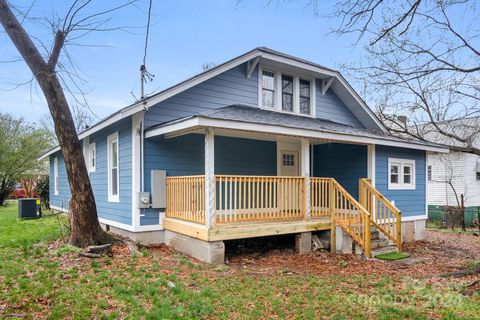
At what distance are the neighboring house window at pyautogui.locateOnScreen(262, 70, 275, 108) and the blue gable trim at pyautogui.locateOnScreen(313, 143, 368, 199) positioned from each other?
8.04 feet

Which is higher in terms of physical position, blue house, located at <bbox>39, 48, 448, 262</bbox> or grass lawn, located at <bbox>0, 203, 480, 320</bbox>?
blue house, located at <bbox>39, 48, 448, 262</bbox>

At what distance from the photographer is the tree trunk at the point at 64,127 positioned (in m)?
7.34

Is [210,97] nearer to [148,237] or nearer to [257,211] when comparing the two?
[257,211]

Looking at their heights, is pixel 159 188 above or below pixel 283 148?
below

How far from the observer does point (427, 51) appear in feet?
25.9

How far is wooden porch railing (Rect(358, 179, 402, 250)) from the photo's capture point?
359 inches

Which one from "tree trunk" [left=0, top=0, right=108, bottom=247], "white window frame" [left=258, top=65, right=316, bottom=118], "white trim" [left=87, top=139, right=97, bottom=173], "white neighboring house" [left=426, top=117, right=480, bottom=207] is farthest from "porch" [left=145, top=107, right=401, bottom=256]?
"white neighboring house" [left=426, top=117, right=480, bottom=207]

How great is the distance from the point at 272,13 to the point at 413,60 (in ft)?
16.6

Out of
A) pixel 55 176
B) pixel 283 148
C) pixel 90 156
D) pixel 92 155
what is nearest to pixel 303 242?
pixel 283 148

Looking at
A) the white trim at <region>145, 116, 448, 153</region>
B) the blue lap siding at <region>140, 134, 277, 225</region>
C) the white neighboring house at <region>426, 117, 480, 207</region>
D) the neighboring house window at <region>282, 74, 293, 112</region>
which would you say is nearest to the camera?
the white trim at <region>145, 116, 448, 153</region>

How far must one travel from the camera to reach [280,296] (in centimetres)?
537

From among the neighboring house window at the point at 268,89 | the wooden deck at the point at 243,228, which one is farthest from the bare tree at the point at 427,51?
the wooden deck at the point at 243,228

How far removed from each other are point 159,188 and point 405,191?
26.7ft

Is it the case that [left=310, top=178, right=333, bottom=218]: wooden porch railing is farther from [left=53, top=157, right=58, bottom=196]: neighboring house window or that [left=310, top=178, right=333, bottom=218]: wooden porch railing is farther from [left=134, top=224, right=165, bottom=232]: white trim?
[left=53, top=157, right=58, bottom=196]: neighboring house window
